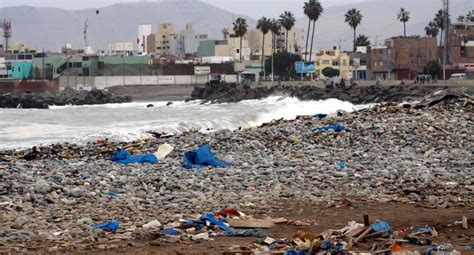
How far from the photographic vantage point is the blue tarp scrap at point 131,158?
55.7ft

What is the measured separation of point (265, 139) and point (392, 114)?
6.40m

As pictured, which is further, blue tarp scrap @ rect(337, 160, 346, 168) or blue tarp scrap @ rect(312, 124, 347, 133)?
blue tarp scrap @ rect(312, 124, 347, 133)

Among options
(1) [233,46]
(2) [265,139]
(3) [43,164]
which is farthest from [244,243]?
(1) [233,46]

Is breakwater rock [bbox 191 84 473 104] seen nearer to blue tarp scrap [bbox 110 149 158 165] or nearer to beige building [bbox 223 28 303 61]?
blue tarp scrap [bbox 110 149 158 165]

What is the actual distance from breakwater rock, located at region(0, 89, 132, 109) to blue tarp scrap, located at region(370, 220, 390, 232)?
6663cm

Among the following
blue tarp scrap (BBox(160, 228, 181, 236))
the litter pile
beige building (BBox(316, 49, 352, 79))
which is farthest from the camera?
beige building (BBox(316, 49, 352, 79))

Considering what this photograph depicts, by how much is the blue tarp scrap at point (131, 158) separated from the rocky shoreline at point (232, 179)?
301 millimetres

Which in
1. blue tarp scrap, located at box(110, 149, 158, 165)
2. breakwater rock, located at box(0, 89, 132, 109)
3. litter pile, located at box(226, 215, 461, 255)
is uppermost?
litter pile, located at box(226, 215, 461, 255)

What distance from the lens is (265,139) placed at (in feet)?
66.1

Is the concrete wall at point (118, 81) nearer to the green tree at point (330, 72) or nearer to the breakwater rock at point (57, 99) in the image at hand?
the breakwater rock at point (57, 99)

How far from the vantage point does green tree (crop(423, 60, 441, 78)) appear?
97.9 meters

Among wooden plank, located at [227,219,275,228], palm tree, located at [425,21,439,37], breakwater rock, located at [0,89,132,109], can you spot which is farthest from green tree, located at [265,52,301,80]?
wooden plank, located at [227,219,275,228]

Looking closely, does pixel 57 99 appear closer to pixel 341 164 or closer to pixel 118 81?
pixel 118 81

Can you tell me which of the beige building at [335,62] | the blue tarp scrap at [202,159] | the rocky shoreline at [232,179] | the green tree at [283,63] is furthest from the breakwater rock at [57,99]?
the blue tarp scrap at [202,159]
